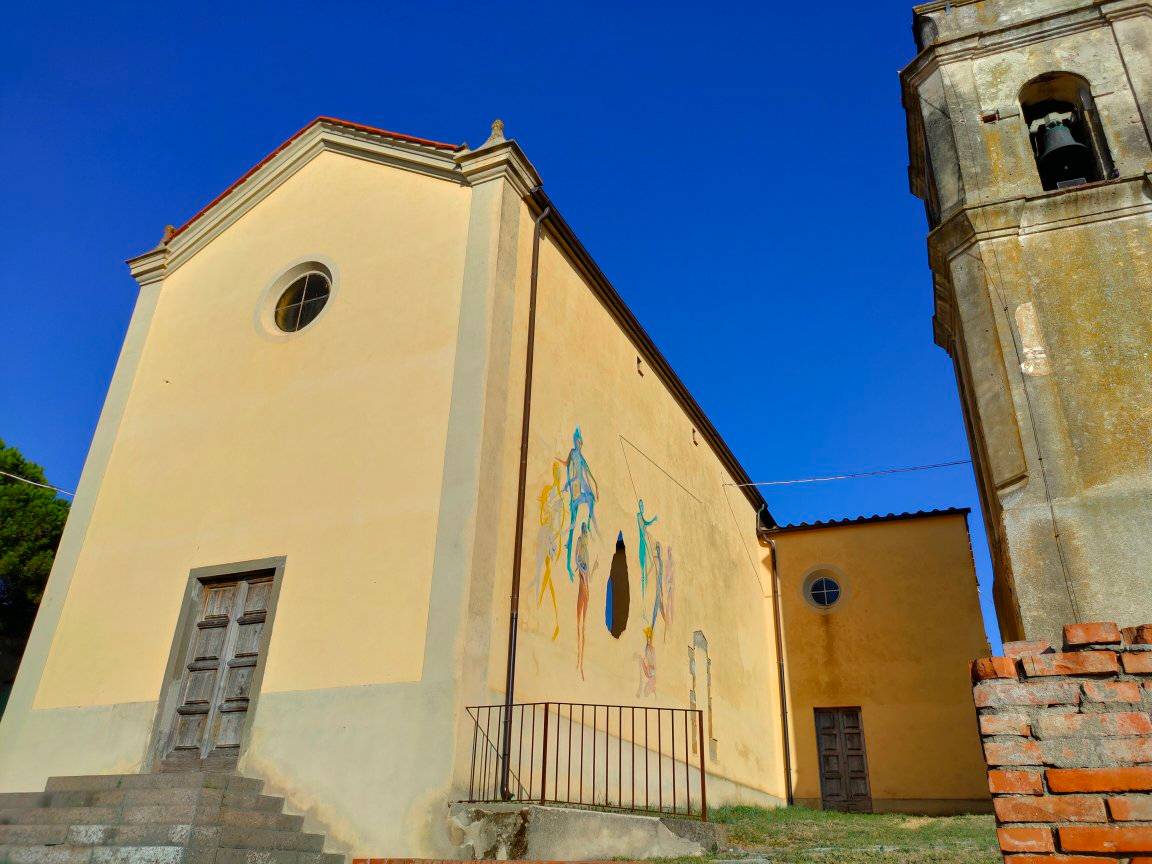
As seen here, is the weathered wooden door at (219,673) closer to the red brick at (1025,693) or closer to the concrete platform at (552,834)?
the concrete platform at (552,834)

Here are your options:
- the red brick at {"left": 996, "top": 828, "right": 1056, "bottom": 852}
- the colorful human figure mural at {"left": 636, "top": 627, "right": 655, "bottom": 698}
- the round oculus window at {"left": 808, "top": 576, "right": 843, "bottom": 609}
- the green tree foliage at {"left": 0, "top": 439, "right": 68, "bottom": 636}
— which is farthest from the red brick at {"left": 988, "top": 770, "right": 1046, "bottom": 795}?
the green tree foliage at {"left": 0, "top": 439, "right": 68, "bottom": 636}

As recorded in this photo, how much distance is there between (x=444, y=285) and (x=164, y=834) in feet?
18.9

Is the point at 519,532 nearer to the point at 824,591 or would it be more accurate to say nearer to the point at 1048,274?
the point at 1048,274

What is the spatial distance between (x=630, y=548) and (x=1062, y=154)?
6.88m

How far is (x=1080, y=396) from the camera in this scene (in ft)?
15.1

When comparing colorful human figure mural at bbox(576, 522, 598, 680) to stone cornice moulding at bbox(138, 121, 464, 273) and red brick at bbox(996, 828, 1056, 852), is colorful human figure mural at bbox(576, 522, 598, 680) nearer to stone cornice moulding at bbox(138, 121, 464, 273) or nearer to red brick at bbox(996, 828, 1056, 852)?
stone cornice moulding at bbox(138, 121, 464, 273)

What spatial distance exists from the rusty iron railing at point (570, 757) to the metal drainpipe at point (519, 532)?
0.03 metres

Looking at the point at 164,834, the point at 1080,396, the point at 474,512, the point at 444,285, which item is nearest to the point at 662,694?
the point at 474,512

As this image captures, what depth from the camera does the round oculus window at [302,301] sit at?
1043cm

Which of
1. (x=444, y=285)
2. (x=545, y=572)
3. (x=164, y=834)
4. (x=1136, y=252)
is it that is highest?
(x=444, y=285)

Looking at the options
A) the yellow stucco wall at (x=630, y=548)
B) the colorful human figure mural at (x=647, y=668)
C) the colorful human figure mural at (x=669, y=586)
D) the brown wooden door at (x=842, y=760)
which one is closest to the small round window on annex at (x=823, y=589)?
the yellow stucco wall at (x=630, y=548)

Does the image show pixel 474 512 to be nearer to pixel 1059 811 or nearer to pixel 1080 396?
pixel 1080 396

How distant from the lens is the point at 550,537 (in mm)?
9078

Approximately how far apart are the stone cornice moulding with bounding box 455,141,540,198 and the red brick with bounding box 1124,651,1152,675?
7.91m
